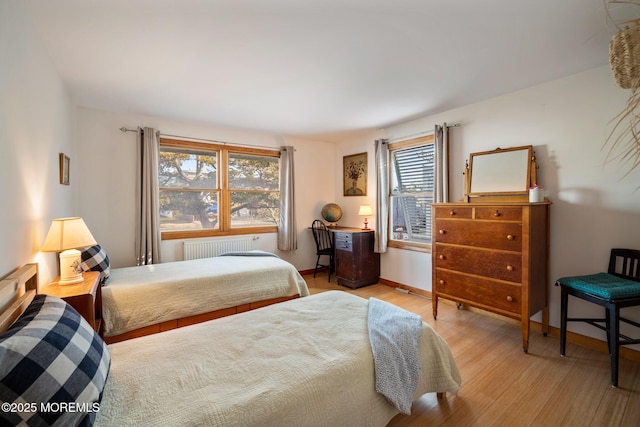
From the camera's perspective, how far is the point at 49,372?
2.90ft

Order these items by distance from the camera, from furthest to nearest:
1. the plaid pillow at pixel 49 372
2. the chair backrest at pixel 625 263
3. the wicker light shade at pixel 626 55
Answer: the chair backrest at pixel 625 263 → the wicker light shade at pixel 626 55 → the plaid pillow at pixel 49 372

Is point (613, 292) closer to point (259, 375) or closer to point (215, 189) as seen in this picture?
point (259, 375)

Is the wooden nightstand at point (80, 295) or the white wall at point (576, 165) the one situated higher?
the white wall at point (576, 165)

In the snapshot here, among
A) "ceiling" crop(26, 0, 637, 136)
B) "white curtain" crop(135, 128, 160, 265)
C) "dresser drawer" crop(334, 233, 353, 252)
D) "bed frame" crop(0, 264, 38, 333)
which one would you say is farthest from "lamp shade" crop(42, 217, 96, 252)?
"dresser drawer" crop(334, 233, 353, 252)

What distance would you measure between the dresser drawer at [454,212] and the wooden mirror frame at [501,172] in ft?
1.55

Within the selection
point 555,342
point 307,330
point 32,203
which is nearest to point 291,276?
point 307,330

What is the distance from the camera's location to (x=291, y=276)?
3.16 m

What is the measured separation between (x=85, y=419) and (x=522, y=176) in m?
3.58

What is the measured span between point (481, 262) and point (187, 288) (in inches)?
110

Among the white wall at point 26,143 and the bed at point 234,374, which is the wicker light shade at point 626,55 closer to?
the bed at point 234,374

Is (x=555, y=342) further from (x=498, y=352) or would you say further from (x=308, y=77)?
(x=308, y=77)

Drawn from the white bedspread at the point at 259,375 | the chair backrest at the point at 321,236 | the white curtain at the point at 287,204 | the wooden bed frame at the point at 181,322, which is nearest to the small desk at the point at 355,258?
the chair backrest at the point at 321,236

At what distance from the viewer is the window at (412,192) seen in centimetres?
386

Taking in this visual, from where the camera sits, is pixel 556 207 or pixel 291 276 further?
pixel 291 276
